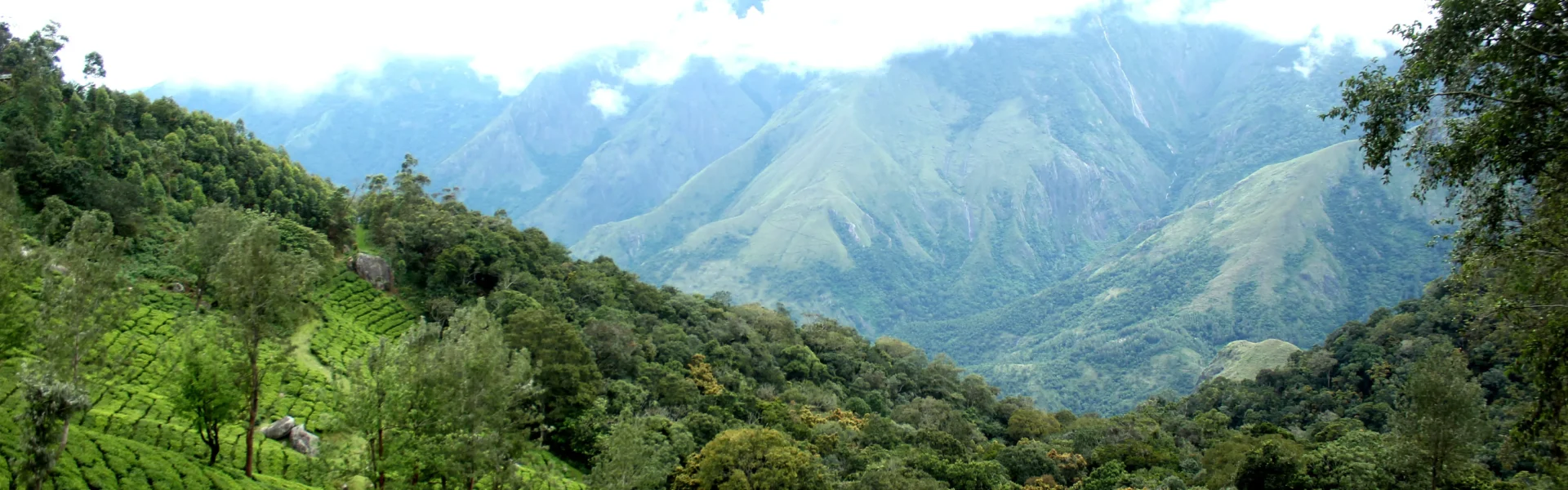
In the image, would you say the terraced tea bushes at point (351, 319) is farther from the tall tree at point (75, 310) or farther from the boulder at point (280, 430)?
the tall tree at point (75, 310)

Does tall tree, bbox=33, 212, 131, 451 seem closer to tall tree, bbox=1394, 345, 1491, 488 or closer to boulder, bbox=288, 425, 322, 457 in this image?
boulder, bbox=288, 425, 322, 457

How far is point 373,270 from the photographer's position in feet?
228

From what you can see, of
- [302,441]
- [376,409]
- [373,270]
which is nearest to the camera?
[376,409]

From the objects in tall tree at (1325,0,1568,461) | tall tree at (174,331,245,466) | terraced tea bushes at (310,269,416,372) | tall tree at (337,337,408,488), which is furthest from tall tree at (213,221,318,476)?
tall tree at (1325,0,1568,461)

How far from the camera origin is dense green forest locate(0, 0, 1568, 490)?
18.0 m

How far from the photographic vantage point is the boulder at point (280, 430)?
38938 millimetres

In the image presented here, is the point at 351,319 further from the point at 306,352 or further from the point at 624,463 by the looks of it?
the point at 624,463

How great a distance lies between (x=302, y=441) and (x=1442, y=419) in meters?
53.9

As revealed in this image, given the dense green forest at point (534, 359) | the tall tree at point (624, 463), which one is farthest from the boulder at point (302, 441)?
the tall tree at point (624, 463)

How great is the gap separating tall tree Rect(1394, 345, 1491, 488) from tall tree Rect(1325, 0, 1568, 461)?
92.4 feet

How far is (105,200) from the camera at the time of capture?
55.4m

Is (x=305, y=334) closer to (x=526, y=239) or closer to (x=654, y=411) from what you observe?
(x=654, y=411)

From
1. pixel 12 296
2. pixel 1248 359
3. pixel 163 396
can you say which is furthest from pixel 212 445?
pixel 1248 359

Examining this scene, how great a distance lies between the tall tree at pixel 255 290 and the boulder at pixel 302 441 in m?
5.34
